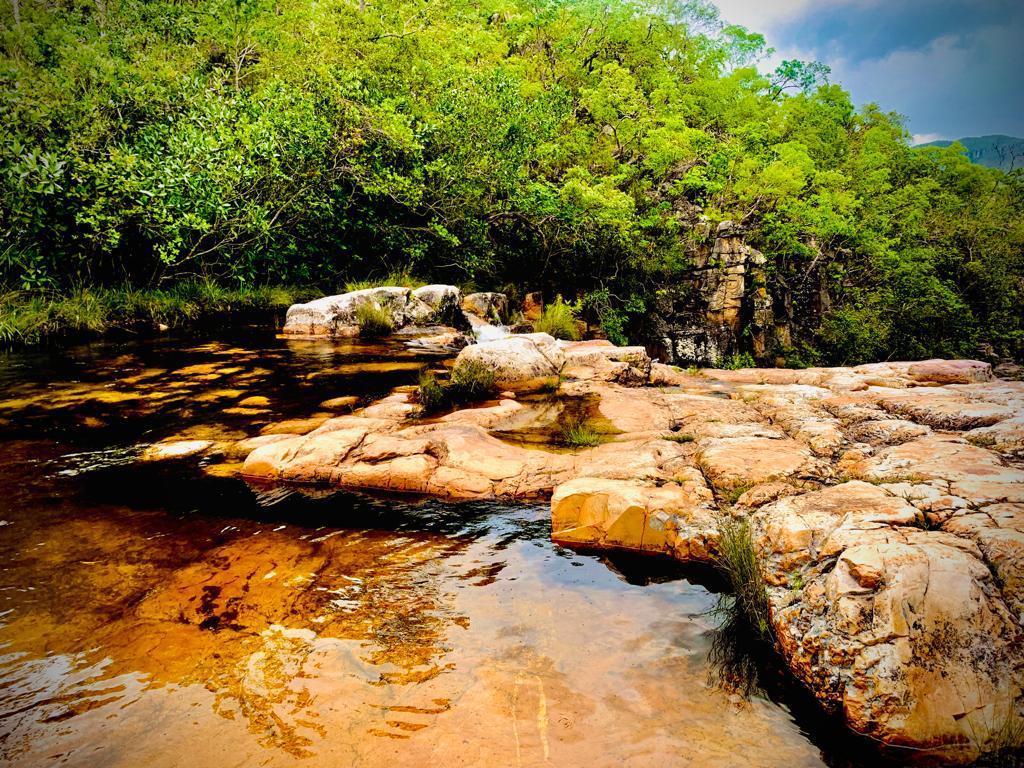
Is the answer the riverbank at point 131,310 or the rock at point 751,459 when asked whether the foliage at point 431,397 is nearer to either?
the rock at point 751,459

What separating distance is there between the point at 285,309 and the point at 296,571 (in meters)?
12.0

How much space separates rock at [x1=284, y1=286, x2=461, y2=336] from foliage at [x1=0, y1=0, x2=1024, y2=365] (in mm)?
2435

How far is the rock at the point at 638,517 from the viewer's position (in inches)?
142

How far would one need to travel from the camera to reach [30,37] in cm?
1630

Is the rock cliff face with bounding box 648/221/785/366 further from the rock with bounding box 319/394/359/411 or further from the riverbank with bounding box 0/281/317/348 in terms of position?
the rock with bounding box 319/394/359/411

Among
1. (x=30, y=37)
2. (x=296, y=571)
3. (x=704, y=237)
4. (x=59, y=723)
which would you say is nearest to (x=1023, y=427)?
(x=296, y=571)

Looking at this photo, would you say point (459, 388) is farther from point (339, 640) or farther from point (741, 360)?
point (741, 360)

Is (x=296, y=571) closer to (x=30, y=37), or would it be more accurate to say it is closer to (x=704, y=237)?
(x=704, y=237)

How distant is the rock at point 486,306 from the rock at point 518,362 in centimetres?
617

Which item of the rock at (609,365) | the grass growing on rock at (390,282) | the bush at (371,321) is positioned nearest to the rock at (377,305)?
the bush at (371,321)

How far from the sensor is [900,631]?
2.25m

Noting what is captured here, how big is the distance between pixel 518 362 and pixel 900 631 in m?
5.86

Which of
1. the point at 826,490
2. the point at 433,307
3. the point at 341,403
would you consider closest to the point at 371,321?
the point at 433,307

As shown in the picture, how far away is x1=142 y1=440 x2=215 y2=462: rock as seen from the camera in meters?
5.16
